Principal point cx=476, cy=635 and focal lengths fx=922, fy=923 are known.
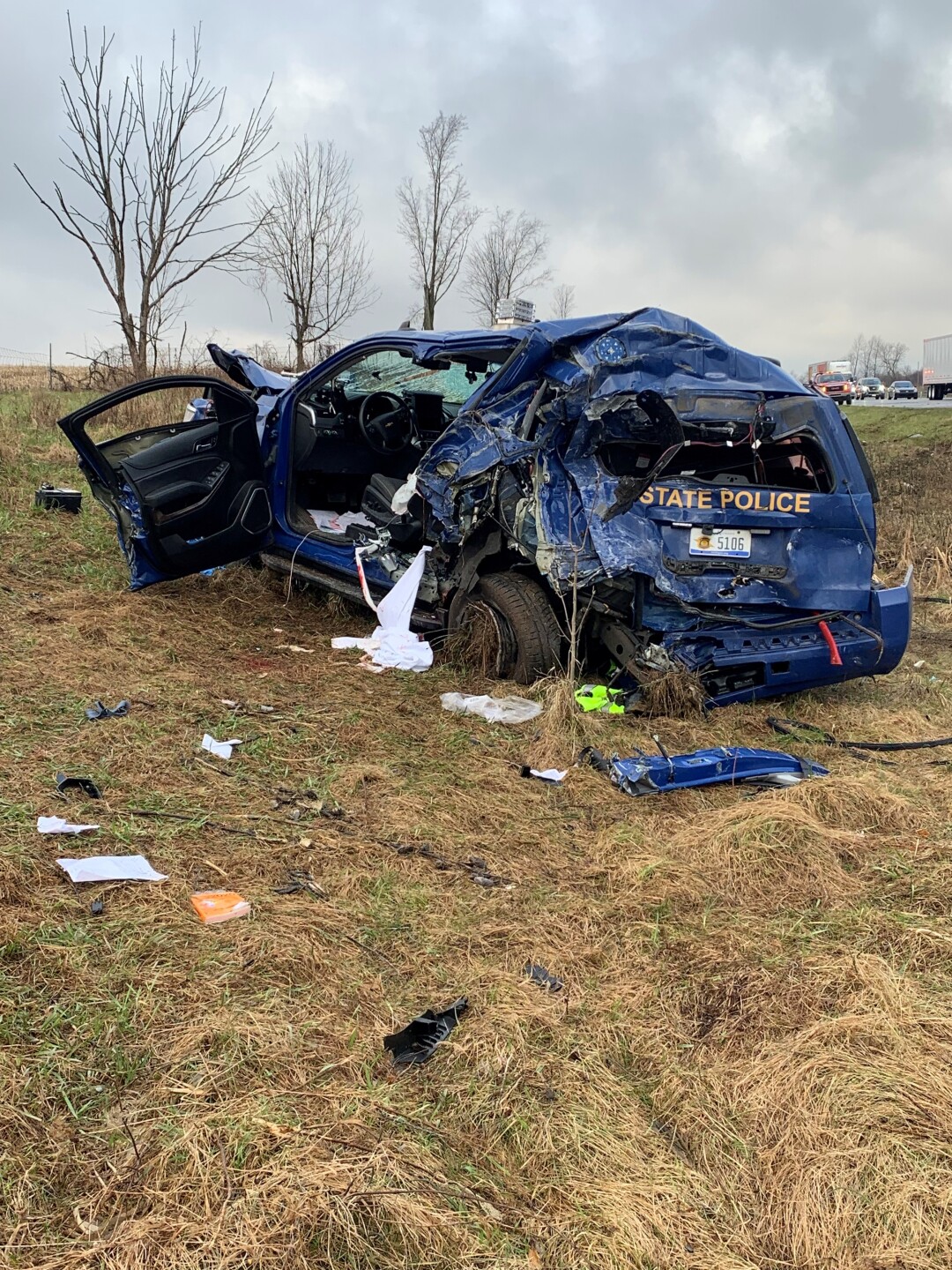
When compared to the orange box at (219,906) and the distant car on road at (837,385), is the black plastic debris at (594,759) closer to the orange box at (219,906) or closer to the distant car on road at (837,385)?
the orange box at (219,906)

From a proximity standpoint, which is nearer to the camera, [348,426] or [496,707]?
[496,707]

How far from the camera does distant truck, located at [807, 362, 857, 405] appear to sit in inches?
1508

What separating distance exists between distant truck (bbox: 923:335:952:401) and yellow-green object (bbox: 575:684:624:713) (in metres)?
39.8

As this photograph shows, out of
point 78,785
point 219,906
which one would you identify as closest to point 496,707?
point 78,785

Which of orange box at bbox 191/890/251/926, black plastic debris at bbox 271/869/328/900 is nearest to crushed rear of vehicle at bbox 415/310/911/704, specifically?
black plastic debris at bbox 271/869/328/900

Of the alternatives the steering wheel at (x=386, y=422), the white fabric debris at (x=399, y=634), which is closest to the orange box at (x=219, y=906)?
the white fabric debris at (x=399, y=634)

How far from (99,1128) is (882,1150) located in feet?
5.34

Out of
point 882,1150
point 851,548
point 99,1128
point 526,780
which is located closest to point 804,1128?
point 882,1150

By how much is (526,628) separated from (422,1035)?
2.90 metres

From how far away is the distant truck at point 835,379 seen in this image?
126 feet

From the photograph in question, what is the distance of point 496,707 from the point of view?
4668 millimetres

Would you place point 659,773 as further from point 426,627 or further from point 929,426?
point 929,426

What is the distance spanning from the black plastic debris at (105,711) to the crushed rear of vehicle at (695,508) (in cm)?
209

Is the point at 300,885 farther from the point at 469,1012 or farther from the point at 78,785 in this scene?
the point at 78,785
